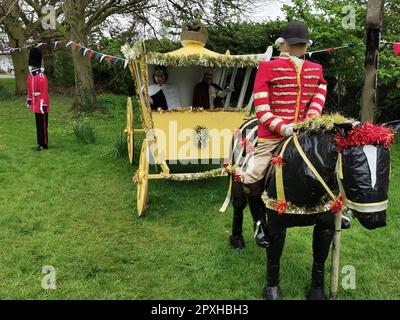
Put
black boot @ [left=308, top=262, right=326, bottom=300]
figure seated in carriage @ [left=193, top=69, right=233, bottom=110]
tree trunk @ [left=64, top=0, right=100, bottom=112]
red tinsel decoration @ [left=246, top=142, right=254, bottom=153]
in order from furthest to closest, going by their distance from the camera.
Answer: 1. tree trunk @ [left=64, top=0, right=100, bottom=112]
2. figure seated in carriage @ [left=193, top=69, right=233, bottom=110]
3. red tinsel decoration @ [left=246, top=142, right=254, bottom=153]
4. black boot @ [left=308, top=262, right=326, bottom=300]

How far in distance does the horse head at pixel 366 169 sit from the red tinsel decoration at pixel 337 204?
26cm

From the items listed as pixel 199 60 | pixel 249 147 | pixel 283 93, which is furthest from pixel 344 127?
pixel 199 60

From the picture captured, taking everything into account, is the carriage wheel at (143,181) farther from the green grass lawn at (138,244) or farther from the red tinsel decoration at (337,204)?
the red tinsel decoration at (337,204)

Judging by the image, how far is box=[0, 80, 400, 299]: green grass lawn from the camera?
385 centimetres

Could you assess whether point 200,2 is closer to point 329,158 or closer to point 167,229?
point 167,229

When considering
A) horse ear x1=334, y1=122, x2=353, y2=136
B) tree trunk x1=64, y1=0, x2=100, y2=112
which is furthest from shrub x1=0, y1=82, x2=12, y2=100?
horse ear x1=334, y1=122, x2=353, y2=136

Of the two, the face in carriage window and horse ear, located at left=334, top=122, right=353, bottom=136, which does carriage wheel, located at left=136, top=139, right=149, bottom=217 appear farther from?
horse ear, located at left=334, top=122, right=353, bottom=136

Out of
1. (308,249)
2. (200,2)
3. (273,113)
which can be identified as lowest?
(308,249)

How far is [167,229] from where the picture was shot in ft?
17.2

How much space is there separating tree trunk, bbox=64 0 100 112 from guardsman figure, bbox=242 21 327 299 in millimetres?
10388

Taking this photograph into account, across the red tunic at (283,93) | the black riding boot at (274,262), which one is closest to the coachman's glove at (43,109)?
the red tunic at (283,93)

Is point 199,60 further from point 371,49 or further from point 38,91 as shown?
point 38,91

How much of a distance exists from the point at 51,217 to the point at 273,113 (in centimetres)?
333
